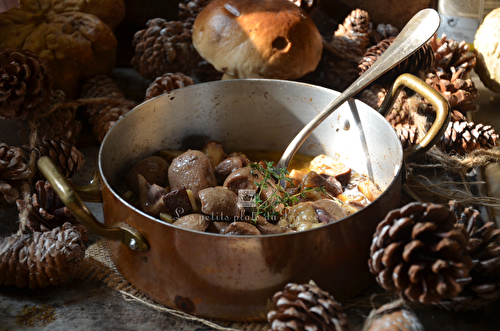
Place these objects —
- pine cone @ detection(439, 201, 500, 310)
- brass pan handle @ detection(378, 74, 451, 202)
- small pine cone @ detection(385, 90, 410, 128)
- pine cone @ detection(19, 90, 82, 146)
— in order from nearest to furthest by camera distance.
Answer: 1. pine cone @ detection(439, 201, 500, 310)
2. brass pan handle @ detection(378, 74, 451, 202)
3. pine cone @ detection(19, 90, 82, 146)
4. small pine cone @ detection(385, 90, 410, 128)

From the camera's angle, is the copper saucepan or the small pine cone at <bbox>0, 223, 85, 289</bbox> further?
the small pine cone at <bbox>0, 223, 85, 289</bbox>

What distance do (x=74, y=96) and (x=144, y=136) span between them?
62cm

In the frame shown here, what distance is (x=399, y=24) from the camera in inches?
91.9

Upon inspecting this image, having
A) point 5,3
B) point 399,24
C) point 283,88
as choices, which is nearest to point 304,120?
point 283,88

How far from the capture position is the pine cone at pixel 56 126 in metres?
1.64

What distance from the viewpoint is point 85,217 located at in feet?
3.31

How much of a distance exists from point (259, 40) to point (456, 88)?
0.83m

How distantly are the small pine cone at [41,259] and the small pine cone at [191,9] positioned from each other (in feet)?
4.49

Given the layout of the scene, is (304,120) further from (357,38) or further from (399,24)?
(399,24)

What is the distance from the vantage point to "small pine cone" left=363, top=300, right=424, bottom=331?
902 mm

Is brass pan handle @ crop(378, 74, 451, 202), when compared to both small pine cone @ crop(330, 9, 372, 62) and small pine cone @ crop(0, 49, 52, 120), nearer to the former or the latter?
small pine cone @ crop(330, 9, 372, 62)

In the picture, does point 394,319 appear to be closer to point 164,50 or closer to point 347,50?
point 347,50

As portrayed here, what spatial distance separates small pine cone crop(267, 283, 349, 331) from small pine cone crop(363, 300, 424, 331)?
0.29ft

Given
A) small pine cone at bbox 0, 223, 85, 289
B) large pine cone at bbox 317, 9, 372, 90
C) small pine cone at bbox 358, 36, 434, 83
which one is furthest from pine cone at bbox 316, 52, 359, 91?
small pine cone at bbox 0, 223, 85, 289
